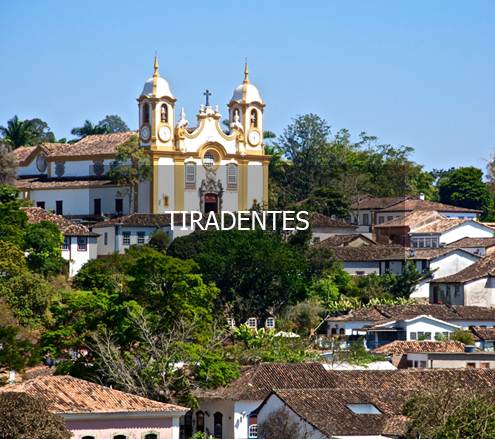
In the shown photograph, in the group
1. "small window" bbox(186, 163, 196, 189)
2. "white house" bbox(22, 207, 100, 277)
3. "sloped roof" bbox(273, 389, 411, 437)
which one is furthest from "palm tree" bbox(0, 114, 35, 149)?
"sloped roof" bbox(273, 389, 411, 437)

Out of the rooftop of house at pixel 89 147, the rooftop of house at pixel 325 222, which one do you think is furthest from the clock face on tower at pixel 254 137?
the rooftop of house at pixel 89 147

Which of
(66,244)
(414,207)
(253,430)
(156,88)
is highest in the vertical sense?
(156,88)

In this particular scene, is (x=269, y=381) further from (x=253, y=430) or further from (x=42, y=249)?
(x=42, y=249)

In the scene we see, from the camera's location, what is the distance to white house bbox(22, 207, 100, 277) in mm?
59594

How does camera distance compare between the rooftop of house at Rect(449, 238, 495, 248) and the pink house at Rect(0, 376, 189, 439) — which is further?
the rooftop of house at Rect(449, 238, 495, 248)

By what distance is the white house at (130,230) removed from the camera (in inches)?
2586

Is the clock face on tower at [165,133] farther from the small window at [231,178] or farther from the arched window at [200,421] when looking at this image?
the arched window at [200,421]

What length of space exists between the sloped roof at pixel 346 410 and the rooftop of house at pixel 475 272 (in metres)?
26.9

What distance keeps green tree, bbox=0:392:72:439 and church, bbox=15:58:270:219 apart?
4398 cm

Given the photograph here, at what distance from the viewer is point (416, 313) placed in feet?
183

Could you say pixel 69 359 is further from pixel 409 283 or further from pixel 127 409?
pixel 409 283

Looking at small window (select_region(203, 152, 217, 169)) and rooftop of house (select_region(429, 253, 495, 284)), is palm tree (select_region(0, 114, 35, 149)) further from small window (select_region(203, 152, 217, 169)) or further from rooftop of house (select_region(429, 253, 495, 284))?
rooftop of house (select_region(429, 253, 495, 284))

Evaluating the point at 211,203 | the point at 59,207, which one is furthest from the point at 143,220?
the point at 59,207

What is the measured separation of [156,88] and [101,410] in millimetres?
44081
